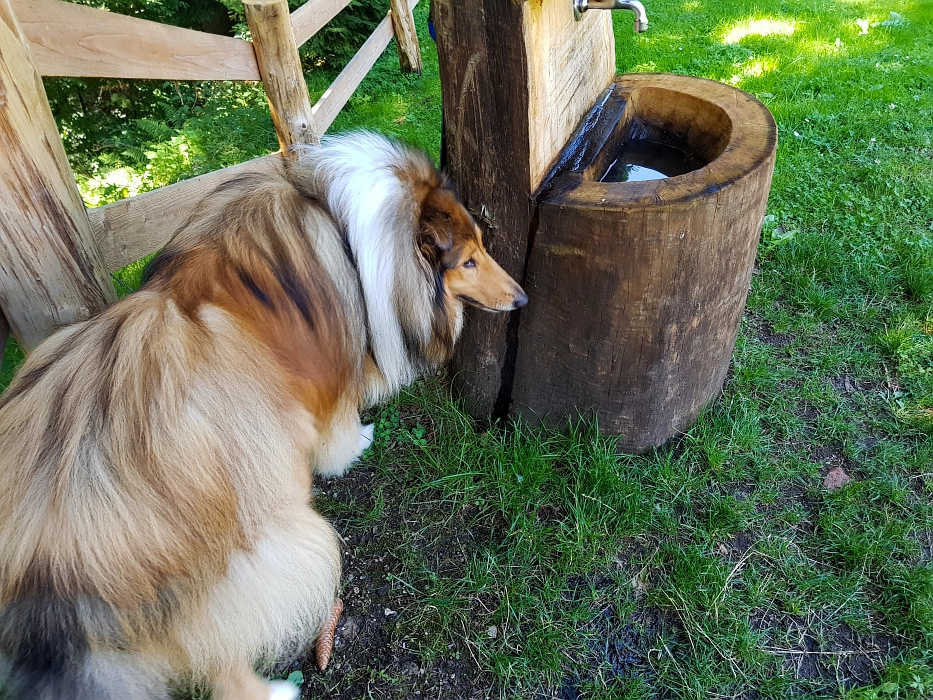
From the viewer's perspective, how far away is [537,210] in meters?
1.93

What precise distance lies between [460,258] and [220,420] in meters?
0.92

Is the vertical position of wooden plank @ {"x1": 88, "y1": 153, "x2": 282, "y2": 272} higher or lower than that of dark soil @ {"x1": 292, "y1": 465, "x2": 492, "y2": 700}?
higher

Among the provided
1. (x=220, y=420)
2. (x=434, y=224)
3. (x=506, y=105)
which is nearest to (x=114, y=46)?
(x=434, y=224)

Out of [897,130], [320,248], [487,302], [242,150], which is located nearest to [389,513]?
[487,302]

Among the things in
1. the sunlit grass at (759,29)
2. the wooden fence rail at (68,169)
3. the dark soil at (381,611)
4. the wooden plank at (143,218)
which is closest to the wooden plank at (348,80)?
the wooden fence rail at (68,169)

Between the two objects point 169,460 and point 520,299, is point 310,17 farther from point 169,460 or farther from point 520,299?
point 169,460

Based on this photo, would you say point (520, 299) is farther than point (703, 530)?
No

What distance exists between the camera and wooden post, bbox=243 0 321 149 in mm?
2963

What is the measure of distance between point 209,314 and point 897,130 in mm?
4902

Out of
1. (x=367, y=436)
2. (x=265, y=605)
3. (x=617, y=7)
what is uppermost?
(x=617, y=7)

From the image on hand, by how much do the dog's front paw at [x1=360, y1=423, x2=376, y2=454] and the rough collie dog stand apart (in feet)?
1.39

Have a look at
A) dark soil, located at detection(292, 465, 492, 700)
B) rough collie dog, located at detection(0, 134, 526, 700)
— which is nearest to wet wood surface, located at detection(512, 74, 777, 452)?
rough collie dog, located at detection(0, 134, 526, 700)

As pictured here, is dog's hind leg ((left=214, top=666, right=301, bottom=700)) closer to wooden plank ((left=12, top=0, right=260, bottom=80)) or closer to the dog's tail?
the dog's tail

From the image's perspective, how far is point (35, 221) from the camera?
74.0 inches
